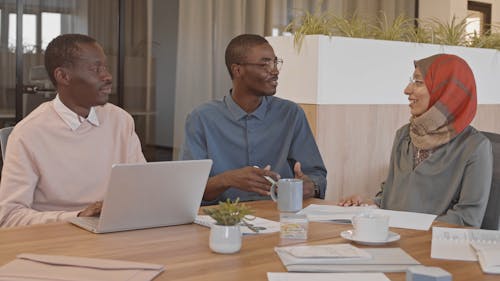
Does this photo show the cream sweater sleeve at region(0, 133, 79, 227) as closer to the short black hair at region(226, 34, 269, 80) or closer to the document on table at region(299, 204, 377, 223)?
the document on table at region(299, 204, 377, 223)

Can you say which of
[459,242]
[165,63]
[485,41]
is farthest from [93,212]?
[485,41]

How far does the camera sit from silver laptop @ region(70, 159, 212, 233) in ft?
6.22

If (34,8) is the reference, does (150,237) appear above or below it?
below

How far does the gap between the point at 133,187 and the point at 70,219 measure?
32 centimetres

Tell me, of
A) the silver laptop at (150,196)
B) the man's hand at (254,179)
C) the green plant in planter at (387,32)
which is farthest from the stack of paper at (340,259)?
the green plant in planter at (387,32)

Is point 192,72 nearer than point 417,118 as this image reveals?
No

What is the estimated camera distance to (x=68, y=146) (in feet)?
7.91

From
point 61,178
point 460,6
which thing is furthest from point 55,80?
point 460,6

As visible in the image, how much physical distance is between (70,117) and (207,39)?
3.50m

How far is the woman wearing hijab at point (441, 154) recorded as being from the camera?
2.53 metres

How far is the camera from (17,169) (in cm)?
229

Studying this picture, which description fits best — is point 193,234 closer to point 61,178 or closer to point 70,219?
point 70,219

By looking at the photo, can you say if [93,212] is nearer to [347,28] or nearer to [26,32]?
[347,28]

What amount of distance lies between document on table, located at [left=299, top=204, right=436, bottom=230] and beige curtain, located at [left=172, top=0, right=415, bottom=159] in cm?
346
